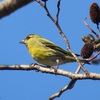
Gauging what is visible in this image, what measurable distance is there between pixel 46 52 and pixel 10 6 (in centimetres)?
254

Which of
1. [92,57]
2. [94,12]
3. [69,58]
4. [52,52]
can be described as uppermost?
[52,52]

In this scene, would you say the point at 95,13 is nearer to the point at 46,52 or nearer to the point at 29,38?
the point at 46,52

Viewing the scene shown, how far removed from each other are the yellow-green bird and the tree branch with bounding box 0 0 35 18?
85.9 inches

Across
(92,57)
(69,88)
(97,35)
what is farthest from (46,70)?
(97,35)

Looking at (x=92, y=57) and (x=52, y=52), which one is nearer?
(x=92, y=57)

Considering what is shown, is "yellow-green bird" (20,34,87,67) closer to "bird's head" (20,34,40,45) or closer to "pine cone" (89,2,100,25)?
"bird's head" (20,34,40,45)

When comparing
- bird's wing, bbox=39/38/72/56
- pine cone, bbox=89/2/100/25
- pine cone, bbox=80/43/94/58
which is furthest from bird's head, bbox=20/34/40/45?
pine cone, bbox=80/43/94/58

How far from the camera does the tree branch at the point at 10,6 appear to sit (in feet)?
4.90

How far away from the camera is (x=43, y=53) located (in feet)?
13.1

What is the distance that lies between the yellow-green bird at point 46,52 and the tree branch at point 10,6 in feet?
7.16

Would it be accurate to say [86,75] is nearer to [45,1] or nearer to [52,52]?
[45,1]

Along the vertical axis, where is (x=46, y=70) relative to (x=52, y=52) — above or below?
below

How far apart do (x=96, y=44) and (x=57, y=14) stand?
14.8 inches

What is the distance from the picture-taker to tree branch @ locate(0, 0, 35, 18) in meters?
1.49
